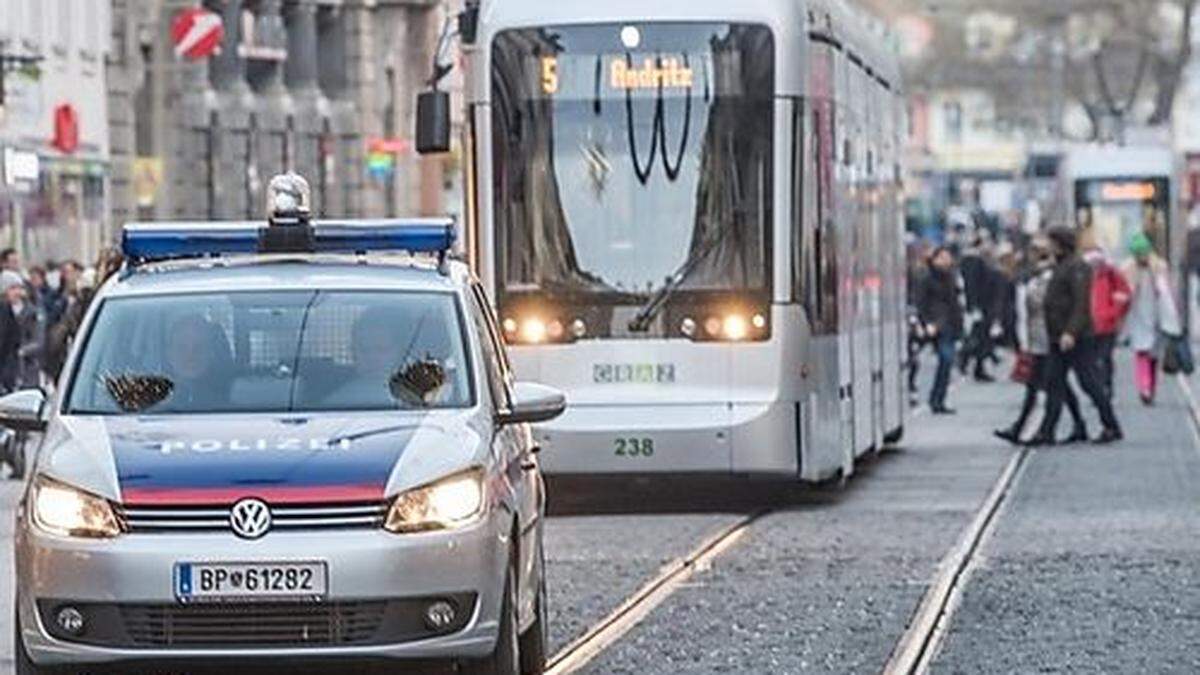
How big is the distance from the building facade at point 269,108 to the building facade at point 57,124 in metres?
1.38

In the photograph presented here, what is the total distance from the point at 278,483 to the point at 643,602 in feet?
17.7

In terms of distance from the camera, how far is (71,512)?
13359 mm

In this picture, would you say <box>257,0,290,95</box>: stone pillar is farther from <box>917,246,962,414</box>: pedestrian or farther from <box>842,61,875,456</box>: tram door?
<box>842,61,875,456</box>: tram door

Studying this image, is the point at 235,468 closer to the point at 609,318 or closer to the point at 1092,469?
the point at 609,318

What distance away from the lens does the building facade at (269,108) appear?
196 feet

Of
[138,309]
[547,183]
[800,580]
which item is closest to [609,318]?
[547,183]

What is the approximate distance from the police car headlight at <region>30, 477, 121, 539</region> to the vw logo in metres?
0.39

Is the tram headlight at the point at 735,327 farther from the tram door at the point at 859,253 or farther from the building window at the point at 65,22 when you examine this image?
the building window at the point at 65,22

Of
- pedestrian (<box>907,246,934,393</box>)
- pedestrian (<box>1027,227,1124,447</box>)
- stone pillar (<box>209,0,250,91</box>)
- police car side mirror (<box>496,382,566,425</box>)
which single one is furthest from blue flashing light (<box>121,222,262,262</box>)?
stone pillar (<box>209,0,250,91</box>)

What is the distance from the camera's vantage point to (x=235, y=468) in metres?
13.3

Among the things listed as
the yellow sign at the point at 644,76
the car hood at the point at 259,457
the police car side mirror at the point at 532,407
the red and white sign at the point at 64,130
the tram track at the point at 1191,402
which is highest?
the yellow sign at the point at 644,76

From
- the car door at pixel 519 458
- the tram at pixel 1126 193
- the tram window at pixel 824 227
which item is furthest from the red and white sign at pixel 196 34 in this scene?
the car door at pixel 519 458

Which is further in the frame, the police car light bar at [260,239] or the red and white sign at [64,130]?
the red and white sign at [64,130]

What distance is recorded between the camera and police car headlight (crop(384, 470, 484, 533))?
1334 cm
